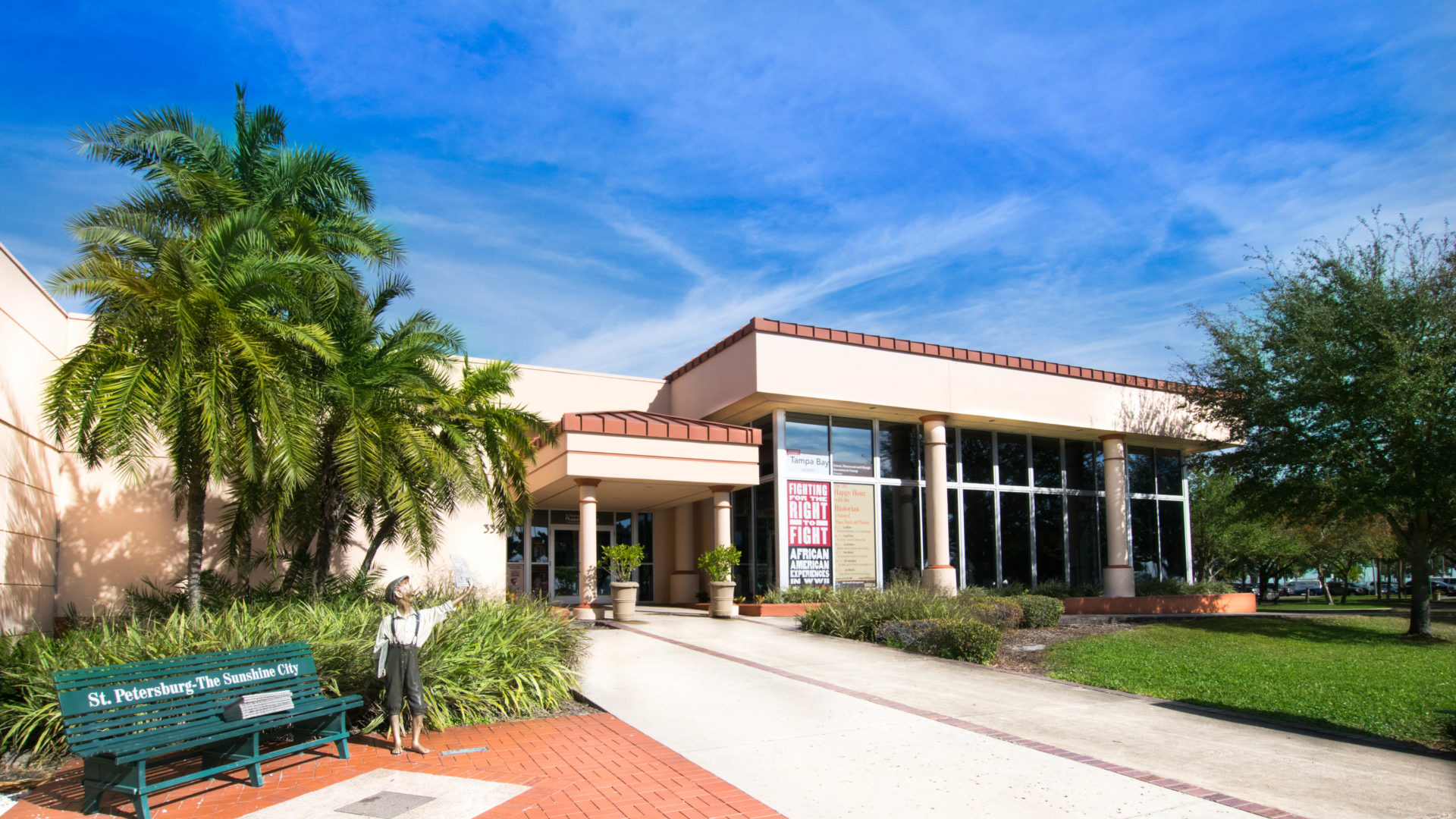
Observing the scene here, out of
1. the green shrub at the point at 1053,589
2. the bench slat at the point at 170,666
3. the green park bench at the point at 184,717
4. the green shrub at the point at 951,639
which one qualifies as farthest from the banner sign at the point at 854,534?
the bench slat at the point at 170,666

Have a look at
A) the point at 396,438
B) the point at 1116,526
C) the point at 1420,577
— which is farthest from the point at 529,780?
the point at 1116,526

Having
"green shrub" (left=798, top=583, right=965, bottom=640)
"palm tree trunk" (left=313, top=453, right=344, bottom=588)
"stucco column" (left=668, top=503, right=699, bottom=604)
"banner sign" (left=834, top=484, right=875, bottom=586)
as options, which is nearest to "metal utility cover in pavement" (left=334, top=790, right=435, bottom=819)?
"palm tree trunk" (left=313, top=453, right=344, bottom=588)

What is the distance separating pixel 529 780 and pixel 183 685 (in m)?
2.62

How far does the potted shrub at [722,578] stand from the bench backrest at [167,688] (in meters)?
11.3

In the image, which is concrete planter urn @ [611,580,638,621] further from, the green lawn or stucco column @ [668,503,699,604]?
the green lawn

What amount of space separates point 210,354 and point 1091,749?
10.1 meters

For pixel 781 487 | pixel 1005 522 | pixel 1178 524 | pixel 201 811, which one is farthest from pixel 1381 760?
pixel 1178 524

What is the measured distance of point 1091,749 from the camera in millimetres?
7461

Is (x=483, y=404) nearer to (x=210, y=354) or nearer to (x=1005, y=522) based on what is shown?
(x=210, y=354)

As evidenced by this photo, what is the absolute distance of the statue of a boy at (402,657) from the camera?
757 centimetres

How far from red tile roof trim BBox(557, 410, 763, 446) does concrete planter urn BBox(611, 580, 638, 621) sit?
307 cm

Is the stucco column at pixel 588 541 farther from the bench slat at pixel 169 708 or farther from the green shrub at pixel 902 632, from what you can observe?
the bench slat at pixel 169 708

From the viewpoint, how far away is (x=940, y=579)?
70.5ft

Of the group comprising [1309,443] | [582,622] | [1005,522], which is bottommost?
[582,622]
